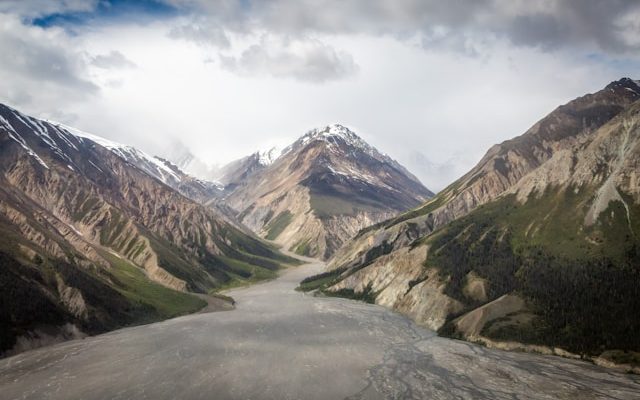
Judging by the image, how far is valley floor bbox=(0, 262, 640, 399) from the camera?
8462cm

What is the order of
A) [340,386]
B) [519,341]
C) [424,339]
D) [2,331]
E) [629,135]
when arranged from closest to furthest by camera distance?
[340,386] → [2,331] → [519,341] → [424,339] → [629,135]

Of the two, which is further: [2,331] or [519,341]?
[519,341]

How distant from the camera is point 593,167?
7028 inches

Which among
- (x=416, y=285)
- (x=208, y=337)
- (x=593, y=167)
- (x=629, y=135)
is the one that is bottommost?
(x=208, y=337)

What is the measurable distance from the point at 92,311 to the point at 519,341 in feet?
359

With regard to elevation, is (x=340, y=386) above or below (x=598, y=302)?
below

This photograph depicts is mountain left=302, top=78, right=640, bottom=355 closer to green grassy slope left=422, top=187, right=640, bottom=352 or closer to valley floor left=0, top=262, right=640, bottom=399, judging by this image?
green grassy slope left=422, top=187, right=640, bottom=352

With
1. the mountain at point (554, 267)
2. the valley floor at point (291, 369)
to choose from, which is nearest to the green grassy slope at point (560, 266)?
the mountain at point (554, 267)

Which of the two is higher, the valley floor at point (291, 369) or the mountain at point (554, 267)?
the mountain at point (554, 267)

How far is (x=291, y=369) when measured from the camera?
321ft

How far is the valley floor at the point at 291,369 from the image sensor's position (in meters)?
84.6

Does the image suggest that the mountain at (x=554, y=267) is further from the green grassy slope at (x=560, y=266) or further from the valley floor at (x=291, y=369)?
the valley floor at (x=291, y=369)

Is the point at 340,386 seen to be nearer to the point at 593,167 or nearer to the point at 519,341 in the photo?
the point at 519,341

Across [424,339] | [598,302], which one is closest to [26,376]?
[424,339]
